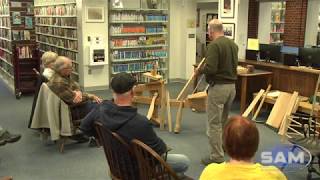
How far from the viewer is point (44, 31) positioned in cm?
1150

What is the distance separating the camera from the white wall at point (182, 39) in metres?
9.82

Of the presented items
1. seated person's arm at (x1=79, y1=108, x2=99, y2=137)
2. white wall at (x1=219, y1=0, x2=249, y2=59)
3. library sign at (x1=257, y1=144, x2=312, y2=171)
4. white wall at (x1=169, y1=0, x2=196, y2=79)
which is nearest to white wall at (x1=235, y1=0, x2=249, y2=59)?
white wall at (x1=219, y1=0, x2=249, y2=59)

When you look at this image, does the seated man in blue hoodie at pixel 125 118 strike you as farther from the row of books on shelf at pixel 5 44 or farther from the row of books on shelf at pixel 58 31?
the row of books on shelf at pixel 5 44

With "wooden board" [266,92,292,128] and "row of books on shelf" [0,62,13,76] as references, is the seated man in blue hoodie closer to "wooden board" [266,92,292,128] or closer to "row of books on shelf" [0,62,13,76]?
"wooden board" [266,92,292,128]

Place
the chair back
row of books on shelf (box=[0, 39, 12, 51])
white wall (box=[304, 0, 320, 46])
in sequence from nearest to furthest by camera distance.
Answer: the chair back → white wall (box=[304, 0, 320, 46]) → row of books on shelf (box=[0, 39, 12, 51])

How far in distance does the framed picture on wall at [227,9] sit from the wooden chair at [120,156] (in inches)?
247

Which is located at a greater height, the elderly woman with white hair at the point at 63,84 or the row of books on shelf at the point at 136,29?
the row of books on shelf at the point at 136,29

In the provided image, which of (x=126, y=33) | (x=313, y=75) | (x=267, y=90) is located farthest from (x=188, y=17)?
(x=313, y=75)

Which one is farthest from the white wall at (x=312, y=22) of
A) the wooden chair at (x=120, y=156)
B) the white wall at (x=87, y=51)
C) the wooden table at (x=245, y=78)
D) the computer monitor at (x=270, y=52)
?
the wooden chair at (x=120, y=156)

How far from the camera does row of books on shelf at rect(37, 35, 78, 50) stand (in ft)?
30.1

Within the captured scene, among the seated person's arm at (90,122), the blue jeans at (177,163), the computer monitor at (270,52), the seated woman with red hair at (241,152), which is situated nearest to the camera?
the seated woman with red hair at (241,152)

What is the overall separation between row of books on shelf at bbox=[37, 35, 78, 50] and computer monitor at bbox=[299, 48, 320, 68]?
201 inches

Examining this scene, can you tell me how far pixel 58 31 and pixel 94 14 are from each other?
2.05 metres

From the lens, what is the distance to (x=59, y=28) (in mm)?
10023
